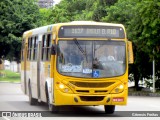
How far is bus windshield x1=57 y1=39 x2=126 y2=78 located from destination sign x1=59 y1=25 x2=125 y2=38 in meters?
0.21

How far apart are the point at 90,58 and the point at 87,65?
262 mm

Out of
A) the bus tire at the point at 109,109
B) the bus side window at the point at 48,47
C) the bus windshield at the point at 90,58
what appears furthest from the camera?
the bus tire at the point at 109,109

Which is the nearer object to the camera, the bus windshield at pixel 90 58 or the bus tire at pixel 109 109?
the bus windshield at pixel 90 58

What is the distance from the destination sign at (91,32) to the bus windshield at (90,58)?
0.21m

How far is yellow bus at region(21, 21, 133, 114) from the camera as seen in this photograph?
20.3 m

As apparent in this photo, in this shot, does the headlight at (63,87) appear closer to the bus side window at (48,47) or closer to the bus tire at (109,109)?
the bus side window at (48,47)

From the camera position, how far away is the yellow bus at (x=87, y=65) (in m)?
20.3

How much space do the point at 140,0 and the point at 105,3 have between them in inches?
340

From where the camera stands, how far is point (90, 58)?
67.7 ft

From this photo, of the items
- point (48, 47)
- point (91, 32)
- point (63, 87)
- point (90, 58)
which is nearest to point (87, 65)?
point (90, 58)

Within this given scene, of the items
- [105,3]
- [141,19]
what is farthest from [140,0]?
[105,3]

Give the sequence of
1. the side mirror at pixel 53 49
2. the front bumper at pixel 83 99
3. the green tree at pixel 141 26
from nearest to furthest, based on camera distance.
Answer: the front bumper at pixel 83 99, the side mirror at pixel 53 49, the green tree at pixel 141 26

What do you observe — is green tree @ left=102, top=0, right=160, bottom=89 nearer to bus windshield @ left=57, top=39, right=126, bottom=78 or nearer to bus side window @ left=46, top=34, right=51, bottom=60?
bus side window @ left=46, top=34, right=51, bottom=60

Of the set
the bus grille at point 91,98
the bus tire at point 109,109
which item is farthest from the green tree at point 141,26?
the bus grille at point 91,98
